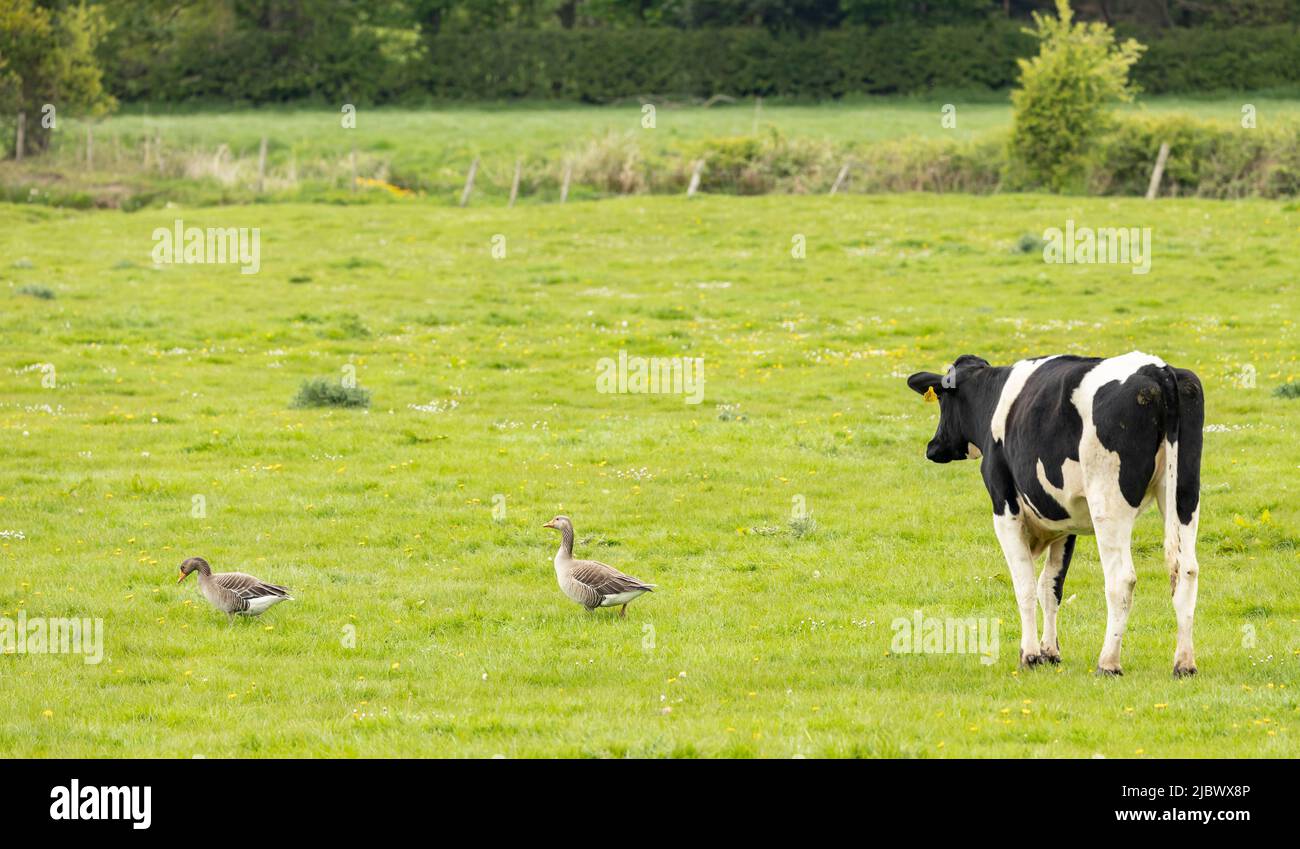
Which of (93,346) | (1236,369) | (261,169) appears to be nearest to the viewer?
(1236,369)

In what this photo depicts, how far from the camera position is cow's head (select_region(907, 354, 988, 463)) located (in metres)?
14.5

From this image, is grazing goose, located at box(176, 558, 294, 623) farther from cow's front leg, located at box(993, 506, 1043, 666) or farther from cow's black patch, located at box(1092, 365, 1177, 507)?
cow's black patch, located at box(1092, 365, 1177, 507)

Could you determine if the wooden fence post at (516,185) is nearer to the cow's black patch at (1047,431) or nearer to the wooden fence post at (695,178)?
the wooden fence post at (695,178)

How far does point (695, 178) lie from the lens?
2162 inches

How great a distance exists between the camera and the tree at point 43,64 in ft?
194

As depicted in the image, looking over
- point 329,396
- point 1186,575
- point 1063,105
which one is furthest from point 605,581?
point 1063,105

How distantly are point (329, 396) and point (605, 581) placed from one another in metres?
13.7

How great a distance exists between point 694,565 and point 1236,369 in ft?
50.8

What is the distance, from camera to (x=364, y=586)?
17.0 metres

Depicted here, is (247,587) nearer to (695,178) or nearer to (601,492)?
(601,492)

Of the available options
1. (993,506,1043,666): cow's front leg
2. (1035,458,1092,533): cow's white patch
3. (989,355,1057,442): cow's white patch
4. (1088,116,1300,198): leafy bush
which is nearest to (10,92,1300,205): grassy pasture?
(1088,116,1300,198): leafy bush

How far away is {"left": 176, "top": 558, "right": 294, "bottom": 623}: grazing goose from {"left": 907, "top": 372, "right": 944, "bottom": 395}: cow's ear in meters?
6.80
